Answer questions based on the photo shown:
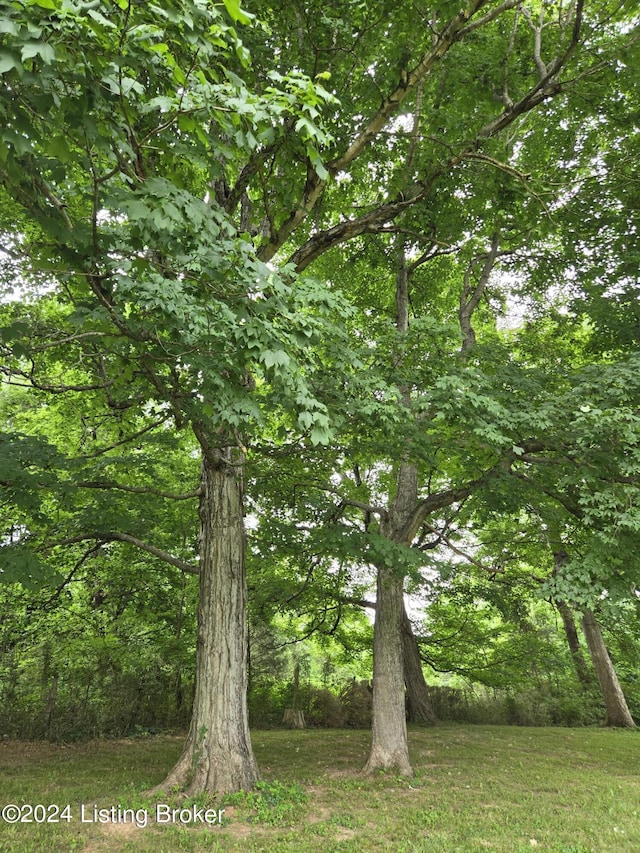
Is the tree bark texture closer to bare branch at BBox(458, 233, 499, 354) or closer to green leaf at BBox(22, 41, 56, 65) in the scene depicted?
bare branch at BBox(458, 233, 499, 354)

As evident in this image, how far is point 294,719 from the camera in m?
13.1

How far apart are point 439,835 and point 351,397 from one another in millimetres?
4343

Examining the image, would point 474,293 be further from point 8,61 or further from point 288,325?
point 8,61

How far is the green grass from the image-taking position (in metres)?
4.55

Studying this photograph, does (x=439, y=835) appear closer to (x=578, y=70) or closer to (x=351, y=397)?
(x=351, y=397)

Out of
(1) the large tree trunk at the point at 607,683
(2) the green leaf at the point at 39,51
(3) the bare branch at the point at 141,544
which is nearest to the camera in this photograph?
(2) the green leaf at the point at 39,51

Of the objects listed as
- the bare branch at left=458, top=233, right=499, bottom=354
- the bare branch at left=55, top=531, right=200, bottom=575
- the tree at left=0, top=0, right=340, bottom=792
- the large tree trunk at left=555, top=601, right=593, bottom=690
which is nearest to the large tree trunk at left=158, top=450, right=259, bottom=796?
the tree at left=0, top=0, right=340, bottom=792

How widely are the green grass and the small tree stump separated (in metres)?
3.36

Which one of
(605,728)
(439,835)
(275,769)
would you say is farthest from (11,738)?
(605,728)

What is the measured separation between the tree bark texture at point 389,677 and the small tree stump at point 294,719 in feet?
19.7

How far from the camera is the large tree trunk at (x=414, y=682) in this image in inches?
511

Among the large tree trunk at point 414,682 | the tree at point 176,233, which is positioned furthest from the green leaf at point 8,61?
the large tree trunk at point 414,682

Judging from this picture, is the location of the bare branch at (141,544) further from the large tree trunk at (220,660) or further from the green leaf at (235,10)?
the green leaf at (235,10)

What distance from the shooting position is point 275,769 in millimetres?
7488
